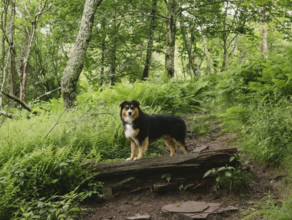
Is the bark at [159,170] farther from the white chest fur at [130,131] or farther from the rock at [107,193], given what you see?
the white chest fur at [130,131]

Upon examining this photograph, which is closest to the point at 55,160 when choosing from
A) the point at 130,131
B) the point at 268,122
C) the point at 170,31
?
the point at 130,131

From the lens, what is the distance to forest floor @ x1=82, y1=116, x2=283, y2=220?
342 centimetres

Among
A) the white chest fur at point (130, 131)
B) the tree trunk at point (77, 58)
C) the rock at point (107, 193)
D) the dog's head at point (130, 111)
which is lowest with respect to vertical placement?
the rock at point (107, 193)

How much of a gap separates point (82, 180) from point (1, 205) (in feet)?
3.87

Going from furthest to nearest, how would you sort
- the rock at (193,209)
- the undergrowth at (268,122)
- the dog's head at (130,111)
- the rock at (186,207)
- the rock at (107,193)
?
the dog's head at (130,111) → the rock at (107,193) → the undergrowth at (268,122) → the rock at (186,207) → the rock at (193,209)

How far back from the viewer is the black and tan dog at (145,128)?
4.64 m

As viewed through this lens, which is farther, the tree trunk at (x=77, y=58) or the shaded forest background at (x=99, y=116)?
the tree trunk at (x=77, y=58)

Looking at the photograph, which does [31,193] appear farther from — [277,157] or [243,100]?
[243,100]

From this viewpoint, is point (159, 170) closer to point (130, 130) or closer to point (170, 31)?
point (130, 130)

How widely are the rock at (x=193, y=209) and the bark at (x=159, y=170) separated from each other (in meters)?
0.53

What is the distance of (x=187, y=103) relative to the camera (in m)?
9.18

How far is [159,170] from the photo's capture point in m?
4.16

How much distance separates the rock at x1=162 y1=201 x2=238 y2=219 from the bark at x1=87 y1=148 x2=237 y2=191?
53cm

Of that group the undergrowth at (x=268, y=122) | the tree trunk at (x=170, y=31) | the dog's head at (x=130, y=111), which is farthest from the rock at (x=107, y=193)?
the tree trunk at (x=170, y=31)
